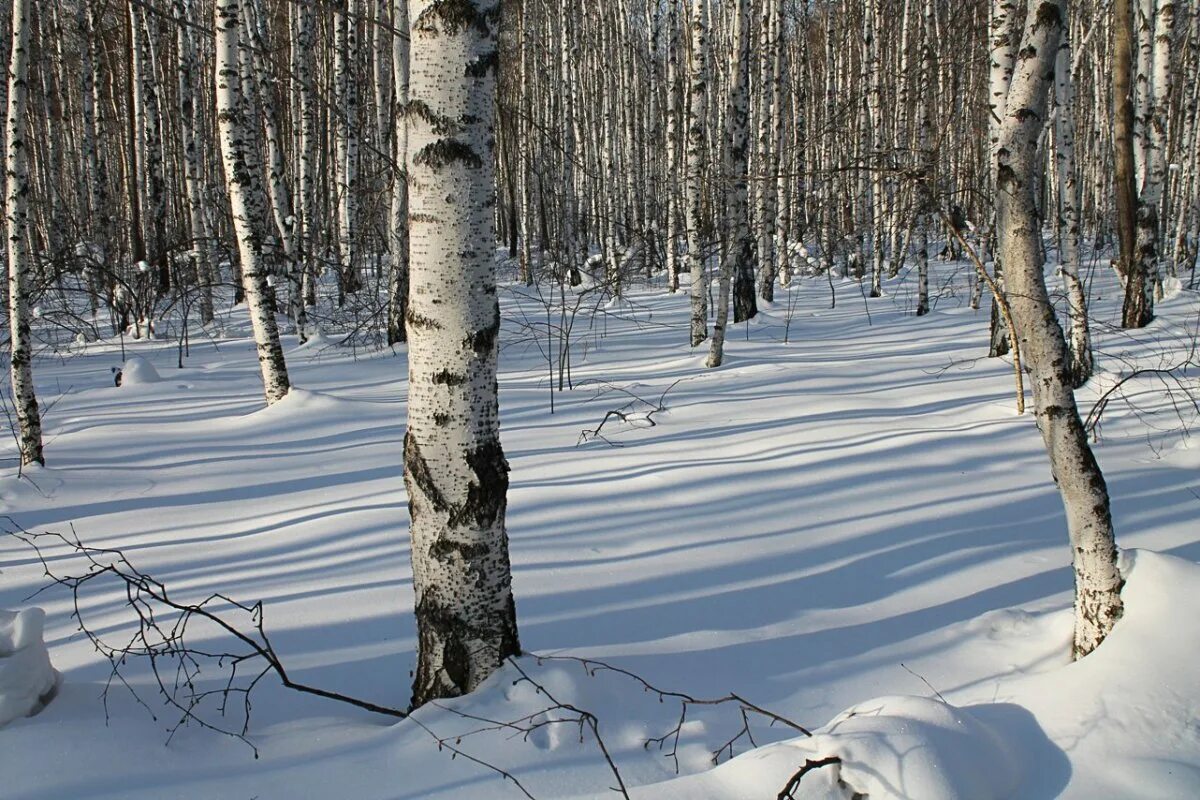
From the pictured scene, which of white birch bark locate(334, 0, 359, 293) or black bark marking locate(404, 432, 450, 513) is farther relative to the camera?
white birch bark locate(334, 0, 359, 293)

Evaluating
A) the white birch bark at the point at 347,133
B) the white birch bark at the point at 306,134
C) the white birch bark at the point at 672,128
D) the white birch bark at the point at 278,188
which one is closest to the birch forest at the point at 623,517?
the white birch bark at the point at 347,133

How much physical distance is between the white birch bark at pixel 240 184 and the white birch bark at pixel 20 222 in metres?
1.53

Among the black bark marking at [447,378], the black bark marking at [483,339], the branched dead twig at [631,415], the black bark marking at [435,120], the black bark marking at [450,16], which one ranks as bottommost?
the branched dead twig at [631,415]

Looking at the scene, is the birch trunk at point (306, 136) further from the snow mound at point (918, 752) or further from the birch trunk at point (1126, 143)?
the snow mound at point (918, 752)

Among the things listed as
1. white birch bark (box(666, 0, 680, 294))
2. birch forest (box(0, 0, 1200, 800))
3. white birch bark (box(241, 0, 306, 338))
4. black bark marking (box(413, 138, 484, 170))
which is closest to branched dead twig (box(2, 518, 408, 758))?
birch forest (box(0, 0, 1200, 800))

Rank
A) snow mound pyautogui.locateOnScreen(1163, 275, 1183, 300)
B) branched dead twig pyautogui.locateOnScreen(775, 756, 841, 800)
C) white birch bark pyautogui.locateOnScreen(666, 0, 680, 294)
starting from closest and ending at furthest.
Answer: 1. branched dead twig pyautogui.locateOnScreen(775, 756, 841, 800)
2. snow mound pyautogui.locateOnScreen(1163, 275, 1183, 300)
3. white birch bark pyautogui.locateOnScreen(666, 0, 680, 294)

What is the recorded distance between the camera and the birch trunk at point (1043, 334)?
8.38ft

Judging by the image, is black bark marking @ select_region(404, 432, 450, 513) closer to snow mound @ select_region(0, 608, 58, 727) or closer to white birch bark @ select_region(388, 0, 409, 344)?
snow mound @ select_region(0, 608, 58, 727)

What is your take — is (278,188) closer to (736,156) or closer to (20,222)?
(736,156)

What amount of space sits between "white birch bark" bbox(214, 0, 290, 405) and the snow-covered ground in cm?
66

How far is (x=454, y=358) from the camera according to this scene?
2.46 metres

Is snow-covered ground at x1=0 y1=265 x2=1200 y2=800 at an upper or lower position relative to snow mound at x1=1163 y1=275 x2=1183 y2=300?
lower

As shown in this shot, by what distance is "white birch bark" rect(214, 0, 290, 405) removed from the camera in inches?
261

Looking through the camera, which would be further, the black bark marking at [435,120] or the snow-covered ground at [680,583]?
the black bark marking at [435,120]
